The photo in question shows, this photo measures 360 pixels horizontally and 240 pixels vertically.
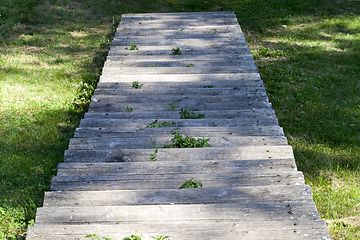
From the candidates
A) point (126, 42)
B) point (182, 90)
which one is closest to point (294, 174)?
point (182, 90)

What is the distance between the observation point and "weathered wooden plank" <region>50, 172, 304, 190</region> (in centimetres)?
350

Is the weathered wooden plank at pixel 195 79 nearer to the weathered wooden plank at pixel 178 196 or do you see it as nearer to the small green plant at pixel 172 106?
the small green plant at pixel 172 106

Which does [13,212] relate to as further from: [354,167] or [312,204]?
[354,167]

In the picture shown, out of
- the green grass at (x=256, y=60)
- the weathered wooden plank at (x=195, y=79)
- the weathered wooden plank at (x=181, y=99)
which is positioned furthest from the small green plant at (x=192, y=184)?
the weathered wooden plank at (x=195, y=79)

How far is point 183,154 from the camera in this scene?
155 inches

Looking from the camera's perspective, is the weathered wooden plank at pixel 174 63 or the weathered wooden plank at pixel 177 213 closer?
the weathered wooden plank at pixel 177 213

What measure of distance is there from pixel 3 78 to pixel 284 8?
9001 millimetres

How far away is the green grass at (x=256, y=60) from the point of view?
4.50 m

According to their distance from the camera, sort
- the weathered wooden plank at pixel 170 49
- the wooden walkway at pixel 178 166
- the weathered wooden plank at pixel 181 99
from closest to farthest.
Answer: the wooden walkway at pixel 178 166
the weathered wooden plank at pixel 181 99
the weathered wooden plank at pixel 170 49

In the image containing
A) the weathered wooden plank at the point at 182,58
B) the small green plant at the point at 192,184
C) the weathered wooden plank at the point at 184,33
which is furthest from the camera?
the weathered wooden plank at the point at 184,33

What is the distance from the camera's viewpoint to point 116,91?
5539 millimetres

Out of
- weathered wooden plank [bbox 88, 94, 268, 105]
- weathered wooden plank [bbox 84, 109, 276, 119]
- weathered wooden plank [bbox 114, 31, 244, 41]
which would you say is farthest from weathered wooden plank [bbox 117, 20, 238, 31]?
weathered wooden plank [bbox 84, 109, 276, 119]

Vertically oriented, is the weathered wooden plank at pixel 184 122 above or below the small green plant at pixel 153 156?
below

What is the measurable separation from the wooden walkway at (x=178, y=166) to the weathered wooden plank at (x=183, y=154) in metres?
0.01
